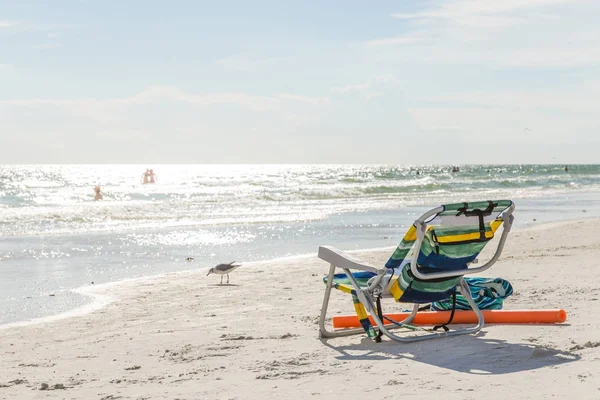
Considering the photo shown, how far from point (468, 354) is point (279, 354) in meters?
1.28

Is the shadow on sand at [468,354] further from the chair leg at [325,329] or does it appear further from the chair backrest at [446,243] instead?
the chair backrest at [446,243]

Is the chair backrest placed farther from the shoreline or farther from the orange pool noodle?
the shoreline

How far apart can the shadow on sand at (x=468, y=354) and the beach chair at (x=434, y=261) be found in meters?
0.10

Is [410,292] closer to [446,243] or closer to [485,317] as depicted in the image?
[446,243]

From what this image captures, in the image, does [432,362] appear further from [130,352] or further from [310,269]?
[310,269]

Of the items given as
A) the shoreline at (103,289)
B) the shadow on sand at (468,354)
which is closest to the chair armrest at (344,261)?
the shadow on sand at (468,354)

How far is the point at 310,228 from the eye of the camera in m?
18.4

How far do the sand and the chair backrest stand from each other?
0.40m

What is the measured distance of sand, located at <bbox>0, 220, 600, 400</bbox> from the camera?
4.03 m

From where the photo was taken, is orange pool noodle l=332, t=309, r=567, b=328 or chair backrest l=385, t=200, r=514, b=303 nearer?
chair backrest l=385, t=200, r=514, b=303

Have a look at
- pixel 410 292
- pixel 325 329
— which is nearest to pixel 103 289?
pixel 325 329

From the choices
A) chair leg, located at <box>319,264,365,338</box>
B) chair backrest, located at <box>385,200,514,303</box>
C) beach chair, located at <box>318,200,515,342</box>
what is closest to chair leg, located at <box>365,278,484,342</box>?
beach chair, located at <box>318,200,515,342</box>

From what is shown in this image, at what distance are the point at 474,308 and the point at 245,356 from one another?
169 cm

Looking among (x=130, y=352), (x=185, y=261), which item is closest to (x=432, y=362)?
(x=130, y=352)
